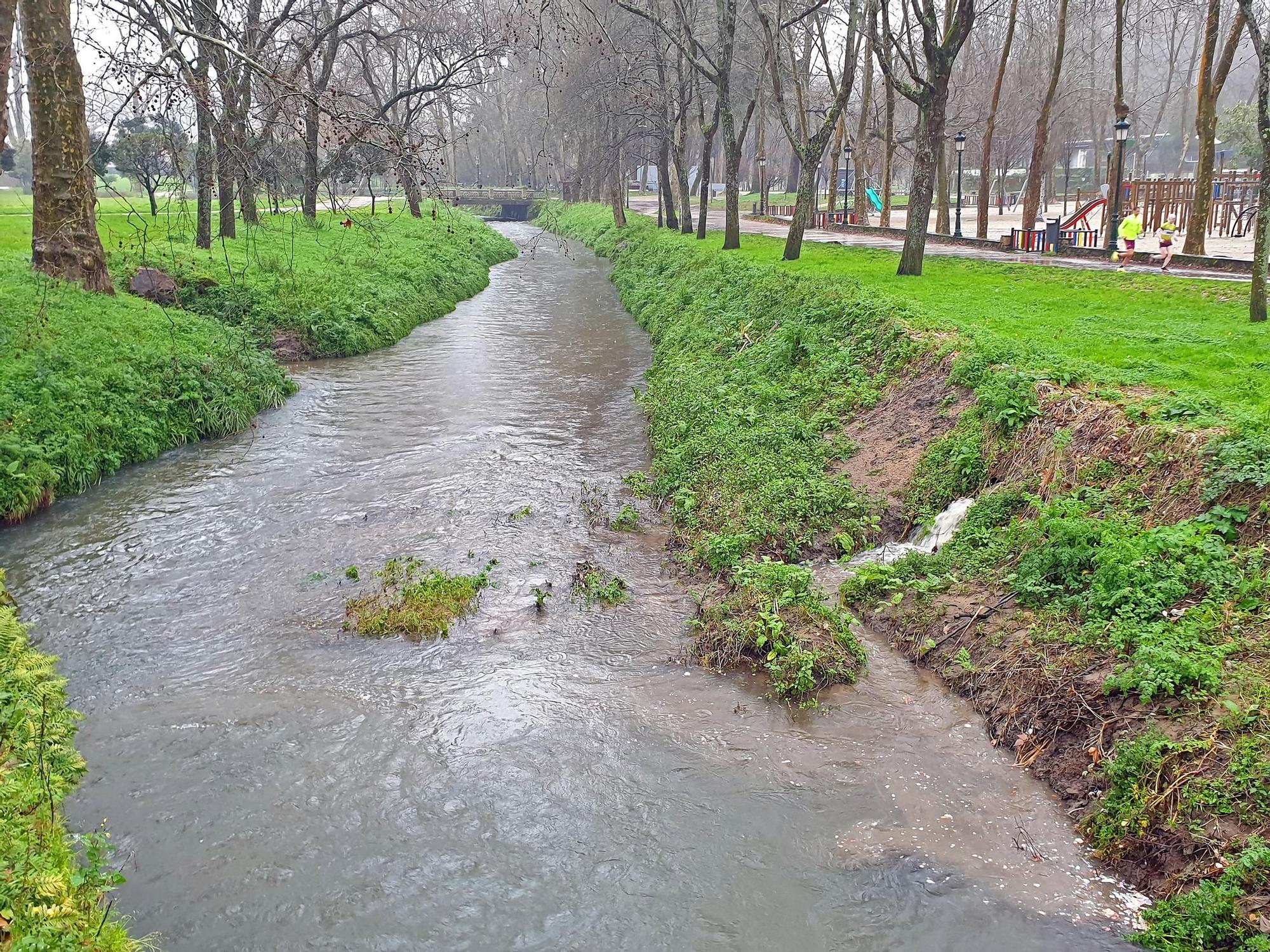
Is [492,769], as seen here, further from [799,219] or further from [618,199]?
[618,199]

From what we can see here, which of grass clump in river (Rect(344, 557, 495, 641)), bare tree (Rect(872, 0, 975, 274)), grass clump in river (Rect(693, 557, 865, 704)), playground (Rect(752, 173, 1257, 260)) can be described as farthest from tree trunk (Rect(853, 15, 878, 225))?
grass clump in river (Rect(344, 557, 495, 641))

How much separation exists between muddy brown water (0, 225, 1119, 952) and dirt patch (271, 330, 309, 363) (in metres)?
8.94

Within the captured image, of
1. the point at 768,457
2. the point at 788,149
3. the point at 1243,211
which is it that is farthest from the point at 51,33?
the point at 788,149

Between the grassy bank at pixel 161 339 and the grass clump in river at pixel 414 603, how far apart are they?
300cm

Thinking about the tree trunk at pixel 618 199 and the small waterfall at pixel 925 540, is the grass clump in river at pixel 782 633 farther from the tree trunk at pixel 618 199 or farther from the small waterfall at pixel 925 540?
the tree trunk at pixel 618 199

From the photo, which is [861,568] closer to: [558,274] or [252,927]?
[252,927]

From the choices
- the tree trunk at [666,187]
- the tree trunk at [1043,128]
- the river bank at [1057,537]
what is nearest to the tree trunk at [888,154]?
the tree trunk at [1043,128]

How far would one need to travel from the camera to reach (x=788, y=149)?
7650 centimetres

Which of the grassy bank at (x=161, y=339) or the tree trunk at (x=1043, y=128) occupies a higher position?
the tree trunk at (x=1043, y=128)

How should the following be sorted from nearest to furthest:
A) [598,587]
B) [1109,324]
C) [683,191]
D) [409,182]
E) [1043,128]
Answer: [409,182] < [598,587] < [1109,324] < [1043,128] < [683,191]

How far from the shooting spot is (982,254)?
22688 millimetres

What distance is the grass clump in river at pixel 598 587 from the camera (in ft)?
28.3

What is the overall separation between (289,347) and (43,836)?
51.7ft

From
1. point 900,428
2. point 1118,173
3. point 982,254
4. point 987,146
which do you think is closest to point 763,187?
point 987,146
